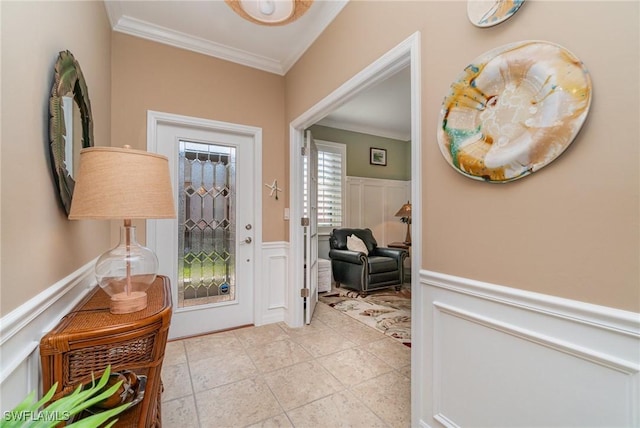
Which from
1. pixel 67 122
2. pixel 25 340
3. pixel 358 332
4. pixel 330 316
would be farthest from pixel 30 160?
pixel 330 316

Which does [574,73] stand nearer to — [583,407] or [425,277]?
[425,277]

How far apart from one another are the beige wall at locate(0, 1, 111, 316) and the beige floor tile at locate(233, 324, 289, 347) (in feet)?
5.15

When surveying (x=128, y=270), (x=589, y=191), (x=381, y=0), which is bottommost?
(x=128, y=270)

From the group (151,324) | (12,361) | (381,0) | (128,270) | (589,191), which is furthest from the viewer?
(381,0)

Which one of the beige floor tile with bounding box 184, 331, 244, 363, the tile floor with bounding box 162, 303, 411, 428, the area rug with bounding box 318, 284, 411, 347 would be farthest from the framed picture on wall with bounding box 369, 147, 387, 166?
the beige floor tile with bounding box 184, 331, 244, 363

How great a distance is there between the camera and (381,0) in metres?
1.72

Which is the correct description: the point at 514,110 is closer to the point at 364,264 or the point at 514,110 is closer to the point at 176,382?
the point at 176,382

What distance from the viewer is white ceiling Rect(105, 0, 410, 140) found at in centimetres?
221

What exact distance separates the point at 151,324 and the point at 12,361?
35cm

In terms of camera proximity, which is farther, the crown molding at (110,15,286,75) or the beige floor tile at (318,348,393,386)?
the crown molding at (110,15,286,75)

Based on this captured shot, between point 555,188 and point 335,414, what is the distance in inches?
61.6

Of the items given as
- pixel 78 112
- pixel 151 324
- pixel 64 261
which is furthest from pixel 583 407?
pixel 78 112

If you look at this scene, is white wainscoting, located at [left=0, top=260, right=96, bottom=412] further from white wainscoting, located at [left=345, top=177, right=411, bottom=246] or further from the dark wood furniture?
white wainscoting, located at [left=345, top=177, right=411, bottom=246]

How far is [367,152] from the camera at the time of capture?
5219 mm
